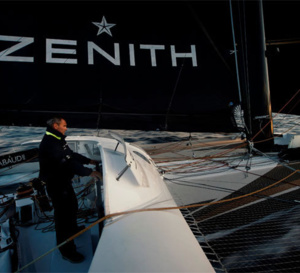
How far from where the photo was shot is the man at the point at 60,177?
1.35 m

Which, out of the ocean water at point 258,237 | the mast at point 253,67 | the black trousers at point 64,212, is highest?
the mast at point 253,67

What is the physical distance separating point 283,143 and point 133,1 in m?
2.78

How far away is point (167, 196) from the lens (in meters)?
1.36

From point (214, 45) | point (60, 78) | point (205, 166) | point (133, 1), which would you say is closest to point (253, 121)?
point (205, 166)

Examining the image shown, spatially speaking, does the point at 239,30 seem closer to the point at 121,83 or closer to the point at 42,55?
the point at 121,83

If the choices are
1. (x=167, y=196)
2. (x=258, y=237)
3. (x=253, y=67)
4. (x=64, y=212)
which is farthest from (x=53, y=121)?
(x=253, y=67)

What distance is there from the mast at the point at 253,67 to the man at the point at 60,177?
7.56 feet

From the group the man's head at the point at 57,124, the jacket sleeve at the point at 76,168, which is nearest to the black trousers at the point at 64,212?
the jacket sleeve at the point at 76,168

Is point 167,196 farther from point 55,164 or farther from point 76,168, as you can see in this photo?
point 55,164

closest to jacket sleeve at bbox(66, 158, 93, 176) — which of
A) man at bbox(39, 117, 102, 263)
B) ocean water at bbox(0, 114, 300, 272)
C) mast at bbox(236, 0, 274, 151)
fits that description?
man at bbox(39, 117, 102, 263)

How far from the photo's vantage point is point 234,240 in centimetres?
146

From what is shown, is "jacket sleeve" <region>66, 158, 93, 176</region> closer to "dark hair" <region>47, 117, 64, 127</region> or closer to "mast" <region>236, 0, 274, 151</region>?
"dark hair" <region>47, 117, 64, 127</region>

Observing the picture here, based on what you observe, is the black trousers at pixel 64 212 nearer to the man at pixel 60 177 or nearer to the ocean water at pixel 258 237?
the man at pixel 60 177

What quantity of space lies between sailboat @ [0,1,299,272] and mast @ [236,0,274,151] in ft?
0.05
